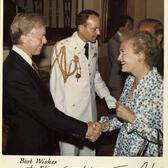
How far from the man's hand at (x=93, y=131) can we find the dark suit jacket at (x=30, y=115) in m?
0.01

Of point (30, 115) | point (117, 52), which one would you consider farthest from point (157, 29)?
point (30, 115)

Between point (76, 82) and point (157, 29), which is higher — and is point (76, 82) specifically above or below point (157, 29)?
below

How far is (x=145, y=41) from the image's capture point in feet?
3.37

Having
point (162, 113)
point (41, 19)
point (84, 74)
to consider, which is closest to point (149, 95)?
point (162, 113)

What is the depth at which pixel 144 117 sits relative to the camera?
101 centimetres

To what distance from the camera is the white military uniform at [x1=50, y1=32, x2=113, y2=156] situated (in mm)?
1050

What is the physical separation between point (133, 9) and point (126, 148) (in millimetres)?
280

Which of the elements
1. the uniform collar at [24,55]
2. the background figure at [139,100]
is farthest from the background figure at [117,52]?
the uniform collar at [24,55]

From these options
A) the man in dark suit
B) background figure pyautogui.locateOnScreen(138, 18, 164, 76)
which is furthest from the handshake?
background figure pyautogui.locateOnScreen(138, 18, 164, 76)

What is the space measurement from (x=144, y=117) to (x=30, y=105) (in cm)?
23

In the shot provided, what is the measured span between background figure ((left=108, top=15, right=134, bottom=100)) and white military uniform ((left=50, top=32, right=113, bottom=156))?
2 centimetres

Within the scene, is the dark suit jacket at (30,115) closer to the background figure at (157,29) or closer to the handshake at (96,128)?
the handshake at (96,128)

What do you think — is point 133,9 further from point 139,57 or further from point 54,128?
point 54,128

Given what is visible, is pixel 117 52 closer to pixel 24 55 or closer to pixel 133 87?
pixel 133 87
